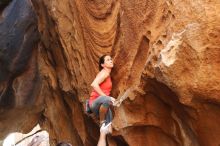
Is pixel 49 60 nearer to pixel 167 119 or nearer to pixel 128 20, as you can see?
pixel 128 20

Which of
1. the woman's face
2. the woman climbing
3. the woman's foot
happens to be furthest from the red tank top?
the woman's foot

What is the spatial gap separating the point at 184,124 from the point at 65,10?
3377 millimetres

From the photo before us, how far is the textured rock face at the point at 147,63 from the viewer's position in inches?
173

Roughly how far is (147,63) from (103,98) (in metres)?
1.10

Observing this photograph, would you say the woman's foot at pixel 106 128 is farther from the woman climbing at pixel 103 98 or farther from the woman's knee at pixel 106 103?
the woman's knee at pixel 106 103

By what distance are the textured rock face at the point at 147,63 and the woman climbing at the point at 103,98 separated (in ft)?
0.32

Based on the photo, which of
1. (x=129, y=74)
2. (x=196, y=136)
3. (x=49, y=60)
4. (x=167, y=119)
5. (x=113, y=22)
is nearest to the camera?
(x=196, y=136)

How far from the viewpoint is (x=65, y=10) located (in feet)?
25.3

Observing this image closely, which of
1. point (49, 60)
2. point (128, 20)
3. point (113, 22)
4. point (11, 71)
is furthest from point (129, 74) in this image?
point (11, 71)

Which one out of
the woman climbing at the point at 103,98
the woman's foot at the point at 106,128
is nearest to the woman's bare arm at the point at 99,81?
the woman climbing at the point at 103,98

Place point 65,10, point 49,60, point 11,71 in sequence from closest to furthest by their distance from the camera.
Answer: point 65,10 → point 49,60 → point 11,71

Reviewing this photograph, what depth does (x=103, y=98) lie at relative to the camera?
19.4 ft

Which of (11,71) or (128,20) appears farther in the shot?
(11,71)

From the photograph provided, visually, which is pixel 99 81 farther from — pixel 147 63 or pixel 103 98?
pixel 147 63
